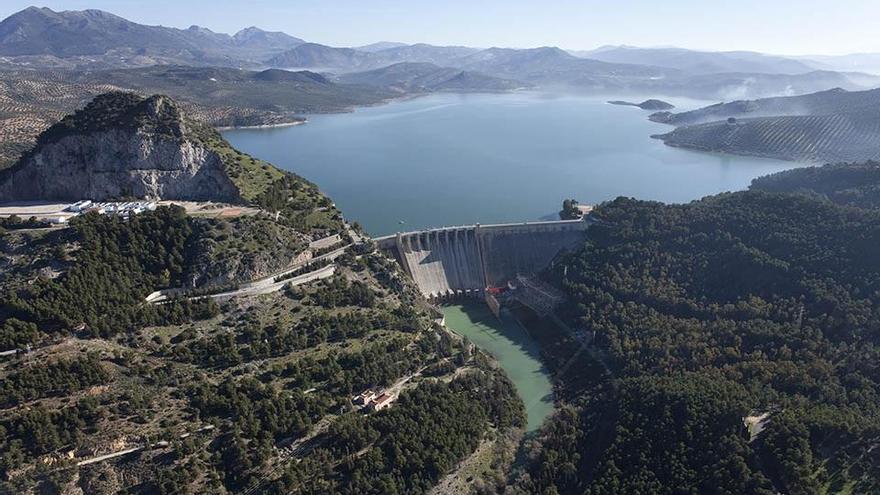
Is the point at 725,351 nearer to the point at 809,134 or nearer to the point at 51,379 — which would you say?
the point at 51,379

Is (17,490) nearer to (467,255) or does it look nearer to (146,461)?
(146,461)

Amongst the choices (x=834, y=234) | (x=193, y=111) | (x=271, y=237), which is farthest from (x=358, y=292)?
(x=193, y=111)

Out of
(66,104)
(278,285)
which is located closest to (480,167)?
(278,285)

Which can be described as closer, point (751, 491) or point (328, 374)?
point (751, 491)

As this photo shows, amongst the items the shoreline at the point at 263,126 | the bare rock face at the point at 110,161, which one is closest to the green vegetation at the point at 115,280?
the bare rock face at the point at 110,161

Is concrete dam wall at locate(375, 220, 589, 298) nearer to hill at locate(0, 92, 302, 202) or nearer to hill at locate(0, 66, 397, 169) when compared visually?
hill at locate(0, 92, 302, 202)

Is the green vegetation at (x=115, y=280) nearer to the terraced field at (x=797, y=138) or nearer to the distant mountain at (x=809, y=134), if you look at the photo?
the distant mountain at (x=809, y=134)

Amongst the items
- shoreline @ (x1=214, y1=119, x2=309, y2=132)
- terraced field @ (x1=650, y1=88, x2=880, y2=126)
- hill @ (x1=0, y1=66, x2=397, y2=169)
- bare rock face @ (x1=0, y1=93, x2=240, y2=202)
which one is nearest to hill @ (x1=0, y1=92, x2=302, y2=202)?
bare rock face @ (x1=0, y1=93, x2=240, y2=202)
